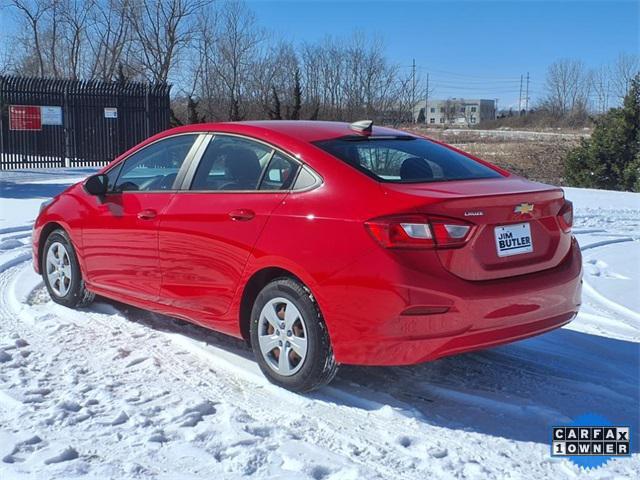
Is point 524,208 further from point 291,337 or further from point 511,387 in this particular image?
point 291,337

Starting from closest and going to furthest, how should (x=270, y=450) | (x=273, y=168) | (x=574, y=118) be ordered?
(x=270, y=450) → (x=273, y=168) → (x=574, y=118)

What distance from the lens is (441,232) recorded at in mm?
3664

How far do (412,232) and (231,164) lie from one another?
1526 mm

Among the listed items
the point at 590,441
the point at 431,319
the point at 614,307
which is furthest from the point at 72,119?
the point at 590,441

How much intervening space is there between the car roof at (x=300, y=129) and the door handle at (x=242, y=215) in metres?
0.55

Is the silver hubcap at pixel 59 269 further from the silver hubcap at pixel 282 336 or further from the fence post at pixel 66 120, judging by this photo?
the fence post at pixel 66 120

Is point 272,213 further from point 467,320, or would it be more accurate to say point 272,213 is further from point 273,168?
point 467,320

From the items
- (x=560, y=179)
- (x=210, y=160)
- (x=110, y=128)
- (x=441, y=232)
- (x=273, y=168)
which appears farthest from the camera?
(x=560, y=179)

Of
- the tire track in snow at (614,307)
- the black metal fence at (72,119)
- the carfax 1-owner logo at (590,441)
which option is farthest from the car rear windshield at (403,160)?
the black metal fence at (72,119)

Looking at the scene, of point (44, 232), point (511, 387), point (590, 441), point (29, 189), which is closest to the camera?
point (590, 441)

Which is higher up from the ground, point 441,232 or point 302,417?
point 441,232

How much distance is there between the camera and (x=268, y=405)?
3959 mm

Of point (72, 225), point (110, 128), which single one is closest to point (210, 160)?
point (72, 225)

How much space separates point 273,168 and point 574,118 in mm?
64894
